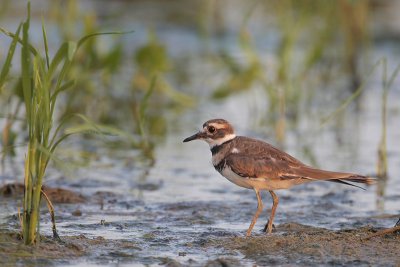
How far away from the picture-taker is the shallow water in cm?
625

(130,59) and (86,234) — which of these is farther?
(130,59)

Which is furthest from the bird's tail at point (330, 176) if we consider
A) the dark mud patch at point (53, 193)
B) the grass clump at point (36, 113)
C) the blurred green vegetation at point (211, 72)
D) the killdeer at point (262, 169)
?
the blurred green vegetation at point (211, 72)

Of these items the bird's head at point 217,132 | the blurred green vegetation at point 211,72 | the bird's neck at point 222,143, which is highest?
the blurred green vegetation at point 211,72

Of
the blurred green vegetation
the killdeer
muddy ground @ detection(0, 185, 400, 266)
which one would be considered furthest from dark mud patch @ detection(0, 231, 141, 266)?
the blurred green vegetation

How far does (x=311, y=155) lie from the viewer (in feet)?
32.1

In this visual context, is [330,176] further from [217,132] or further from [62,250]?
[62,250]

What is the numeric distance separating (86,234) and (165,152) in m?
3.55

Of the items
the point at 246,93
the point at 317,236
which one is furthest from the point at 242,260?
the point at 246,93

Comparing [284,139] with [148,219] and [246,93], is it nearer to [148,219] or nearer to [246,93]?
[246,93]

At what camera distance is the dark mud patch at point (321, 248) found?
5727 mm

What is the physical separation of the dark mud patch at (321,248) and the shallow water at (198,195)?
0.51 feet

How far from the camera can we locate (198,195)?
26.9 ft

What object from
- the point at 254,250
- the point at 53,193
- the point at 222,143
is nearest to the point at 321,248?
the point at 254,250

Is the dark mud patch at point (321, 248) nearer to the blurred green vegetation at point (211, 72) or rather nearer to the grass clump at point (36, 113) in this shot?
the grass clump at point (36, 113)
